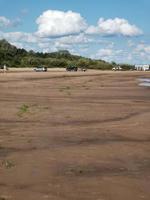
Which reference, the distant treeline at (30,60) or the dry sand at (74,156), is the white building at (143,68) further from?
the dry sand at (74,156)

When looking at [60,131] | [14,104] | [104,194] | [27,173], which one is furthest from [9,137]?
[14,104]

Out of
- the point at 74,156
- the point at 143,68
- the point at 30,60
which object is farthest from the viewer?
the point at 143,68

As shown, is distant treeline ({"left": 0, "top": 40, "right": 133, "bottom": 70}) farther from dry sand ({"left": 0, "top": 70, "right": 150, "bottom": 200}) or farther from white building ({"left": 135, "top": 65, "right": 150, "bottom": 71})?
dry sand ({"left": 0, "top": 70, "right": 150, "bottom": 200})

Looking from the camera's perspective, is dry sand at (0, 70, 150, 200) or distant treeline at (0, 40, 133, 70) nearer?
dry sand at (0, 70, 150, 200)

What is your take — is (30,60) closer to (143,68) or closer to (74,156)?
(143,68)

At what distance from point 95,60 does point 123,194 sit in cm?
15424

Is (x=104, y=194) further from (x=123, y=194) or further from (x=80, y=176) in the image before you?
(x=80, y=176)

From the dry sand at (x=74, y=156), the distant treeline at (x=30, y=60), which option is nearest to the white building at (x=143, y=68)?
the distant treeline at (x=30, y=60)

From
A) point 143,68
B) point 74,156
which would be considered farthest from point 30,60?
point 74,156

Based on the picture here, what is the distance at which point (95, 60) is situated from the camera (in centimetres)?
16175

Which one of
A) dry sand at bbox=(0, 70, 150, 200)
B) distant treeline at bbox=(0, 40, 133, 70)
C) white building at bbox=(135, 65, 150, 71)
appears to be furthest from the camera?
white building at bbox=(135, 65, 150, 71)

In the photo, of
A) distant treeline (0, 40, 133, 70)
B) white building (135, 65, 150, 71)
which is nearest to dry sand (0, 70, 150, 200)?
distant treeline (0, 40, 133, 70)

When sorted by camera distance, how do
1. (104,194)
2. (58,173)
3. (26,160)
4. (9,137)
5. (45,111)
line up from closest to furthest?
1. (104,194)
2. (58,173)
3. (26,160)
4. (9,137)
5. (45,111)

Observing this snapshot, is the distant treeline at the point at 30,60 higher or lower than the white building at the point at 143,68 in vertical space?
higher
